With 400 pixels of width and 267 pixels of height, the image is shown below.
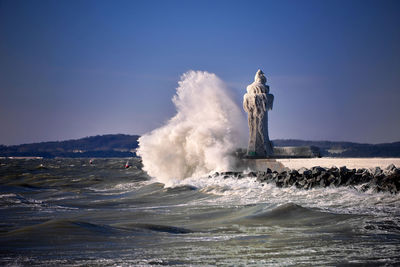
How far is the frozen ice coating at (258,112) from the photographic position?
70.2 ft

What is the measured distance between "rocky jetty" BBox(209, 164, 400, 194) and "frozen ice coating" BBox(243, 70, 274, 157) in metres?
5.30

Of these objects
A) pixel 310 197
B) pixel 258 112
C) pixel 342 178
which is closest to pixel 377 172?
pixel 342 178

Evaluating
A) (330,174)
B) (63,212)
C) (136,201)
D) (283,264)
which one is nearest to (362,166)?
(330,174)

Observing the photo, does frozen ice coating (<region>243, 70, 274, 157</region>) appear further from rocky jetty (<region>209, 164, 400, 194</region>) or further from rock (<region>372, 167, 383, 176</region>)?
rock (<region>372, 167, 383, 176</region>)

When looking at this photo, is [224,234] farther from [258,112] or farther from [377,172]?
[258,112]

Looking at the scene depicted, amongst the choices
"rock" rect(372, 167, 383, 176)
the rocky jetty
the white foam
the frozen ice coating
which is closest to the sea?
the white foam

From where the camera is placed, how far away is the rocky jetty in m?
11.1

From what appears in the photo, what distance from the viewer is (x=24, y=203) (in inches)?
596

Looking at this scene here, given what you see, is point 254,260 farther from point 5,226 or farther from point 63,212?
point 63,212

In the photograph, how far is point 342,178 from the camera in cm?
1273

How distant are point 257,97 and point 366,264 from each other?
16.1 metres

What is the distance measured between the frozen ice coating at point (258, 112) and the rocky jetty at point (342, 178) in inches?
208

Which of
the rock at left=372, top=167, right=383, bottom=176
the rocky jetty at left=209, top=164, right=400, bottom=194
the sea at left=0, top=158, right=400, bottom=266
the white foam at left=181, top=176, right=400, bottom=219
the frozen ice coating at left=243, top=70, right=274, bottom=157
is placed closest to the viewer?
the sea at left=0, top=158, right=400, bottom=266

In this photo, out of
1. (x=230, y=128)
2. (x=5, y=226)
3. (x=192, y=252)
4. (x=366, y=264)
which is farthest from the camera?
(x=230, y=128)
